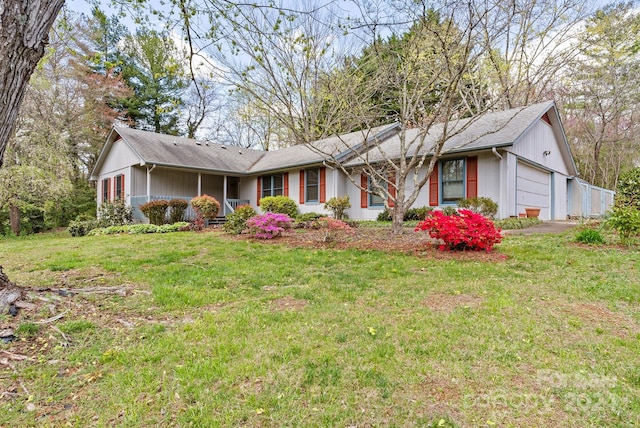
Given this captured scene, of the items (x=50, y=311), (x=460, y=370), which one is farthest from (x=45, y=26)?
(x=460, y=370)

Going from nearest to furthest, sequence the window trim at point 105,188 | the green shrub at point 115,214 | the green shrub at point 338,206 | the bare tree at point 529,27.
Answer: the bare tree at point 529,27 → the green shrub at point 338,206 → the green shrub at point 115,214 → the window trim at point 105,188

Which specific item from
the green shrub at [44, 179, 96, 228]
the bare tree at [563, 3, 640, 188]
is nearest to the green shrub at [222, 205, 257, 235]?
the green shrub at [44, 179, 96, 228]

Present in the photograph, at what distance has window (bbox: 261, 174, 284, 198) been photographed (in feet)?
54.9

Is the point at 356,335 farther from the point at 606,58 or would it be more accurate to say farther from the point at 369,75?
the point at 606,58

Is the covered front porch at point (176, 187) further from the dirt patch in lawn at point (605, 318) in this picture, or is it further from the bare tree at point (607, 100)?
the bare tree at point (607, 100)

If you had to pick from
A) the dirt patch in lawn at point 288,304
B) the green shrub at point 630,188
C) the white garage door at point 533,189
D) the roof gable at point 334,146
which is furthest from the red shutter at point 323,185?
the dirt patch in lawn at point 288,304

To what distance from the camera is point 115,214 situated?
14.2m

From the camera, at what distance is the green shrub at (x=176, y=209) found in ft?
45.1

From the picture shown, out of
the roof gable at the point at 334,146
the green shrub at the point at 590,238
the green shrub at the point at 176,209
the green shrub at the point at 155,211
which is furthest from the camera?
the green shrub at the point at 176,209

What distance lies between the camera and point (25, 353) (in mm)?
2539

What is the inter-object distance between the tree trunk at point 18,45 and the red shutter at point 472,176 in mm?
11437

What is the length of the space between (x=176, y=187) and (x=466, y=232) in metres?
14.6

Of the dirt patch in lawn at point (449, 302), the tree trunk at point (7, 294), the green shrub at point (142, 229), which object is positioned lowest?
the dirt patch in lawn at point (449, 302)

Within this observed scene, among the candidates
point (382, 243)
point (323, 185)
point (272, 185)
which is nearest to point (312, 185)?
point (323, 185)
